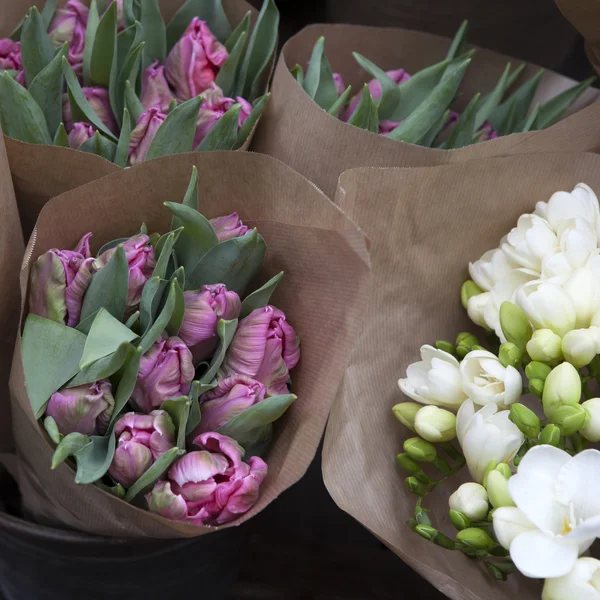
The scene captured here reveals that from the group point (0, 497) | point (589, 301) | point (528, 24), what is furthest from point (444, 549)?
point (528, 24)

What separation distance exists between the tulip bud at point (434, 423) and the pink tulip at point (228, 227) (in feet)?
0.49

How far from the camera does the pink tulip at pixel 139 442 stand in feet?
1.37

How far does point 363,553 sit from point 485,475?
0.26 meters

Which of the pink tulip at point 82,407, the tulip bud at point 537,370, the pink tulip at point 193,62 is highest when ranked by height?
the pink tulip at point 193,62

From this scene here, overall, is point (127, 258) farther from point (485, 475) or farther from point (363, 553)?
point (363, 553)

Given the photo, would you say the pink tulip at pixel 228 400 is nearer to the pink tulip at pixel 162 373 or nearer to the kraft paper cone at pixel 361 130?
the pink tulip at pixel 162 373

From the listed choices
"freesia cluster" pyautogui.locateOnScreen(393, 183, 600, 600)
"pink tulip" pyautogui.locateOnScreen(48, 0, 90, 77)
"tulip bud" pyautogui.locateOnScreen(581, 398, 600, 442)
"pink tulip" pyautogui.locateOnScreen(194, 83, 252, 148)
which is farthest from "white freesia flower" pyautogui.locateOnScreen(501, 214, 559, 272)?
"pink tulip" pyautogui.locateOnScreen(48, 0, 90, 77)

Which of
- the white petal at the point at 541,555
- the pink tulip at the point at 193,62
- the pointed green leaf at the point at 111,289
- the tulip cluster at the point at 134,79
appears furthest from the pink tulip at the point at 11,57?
the white petal at the point at 541,555

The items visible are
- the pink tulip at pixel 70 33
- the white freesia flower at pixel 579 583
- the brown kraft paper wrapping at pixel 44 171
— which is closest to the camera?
the white freesia flower at pixel 579 583

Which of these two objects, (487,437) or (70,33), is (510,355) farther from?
(70,33)

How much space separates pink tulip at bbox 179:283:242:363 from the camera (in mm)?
453

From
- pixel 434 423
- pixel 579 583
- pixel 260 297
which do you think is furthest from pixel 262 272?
pixel 579 583

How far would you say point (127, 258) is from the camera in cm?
45

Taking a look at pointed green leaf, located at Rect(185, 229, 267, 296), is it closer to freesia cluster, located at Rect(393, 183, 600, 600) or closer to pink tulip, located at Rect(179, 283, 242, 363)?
pink tulip, located at Rect(179, 283, 242, 363)
